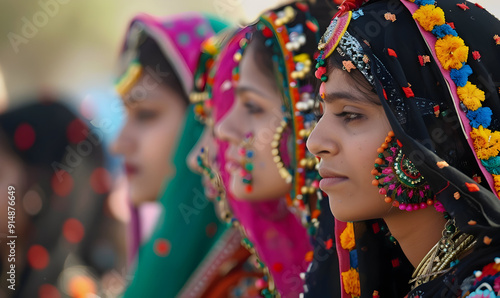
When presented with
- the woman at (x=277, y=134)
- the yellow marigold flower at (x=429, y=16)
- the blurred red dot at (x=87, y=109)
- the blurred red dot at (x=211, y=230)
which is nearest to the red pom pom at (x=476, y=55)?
the yellow marigold flower at (x=429, y=16)

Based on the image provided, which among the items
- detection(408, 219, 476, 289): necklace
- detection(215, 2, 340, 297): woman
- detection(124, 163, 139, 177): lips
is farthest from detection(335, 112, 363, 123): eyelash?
detection(124, 163, 139, 177): lips

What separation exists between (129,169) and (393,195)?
255cm

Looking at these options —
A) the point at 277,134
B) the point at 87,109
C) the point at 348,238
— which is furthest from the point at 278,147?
the point at 87,109

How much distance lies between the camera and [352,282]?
7.79 feet

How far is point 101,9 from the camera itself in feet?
21.1

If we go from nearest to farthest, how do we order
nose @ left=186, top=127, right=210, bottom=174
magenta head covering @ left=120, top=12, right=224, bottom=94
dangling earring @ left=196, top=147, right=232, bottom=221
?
dangling earring @ left=196, top=147, right=232, bottom=221
nose @ left=186, top=127, right=210, bottom=174
magenta head covering @ left=120, top=12, right=224, bottom=94

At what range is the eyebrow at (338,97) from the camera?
7.00 ft

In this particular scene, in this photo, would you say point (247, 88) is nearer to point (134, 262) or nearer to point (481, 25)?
point (481, 25)

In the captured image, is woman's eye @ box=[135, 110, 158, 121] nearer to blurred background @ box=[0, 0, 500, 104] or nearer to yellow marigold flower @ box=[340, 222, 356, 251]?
blurred background @ box=[0, 0, 500, 104]

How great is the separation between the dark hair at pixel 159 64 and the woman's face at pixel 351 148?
224 cm

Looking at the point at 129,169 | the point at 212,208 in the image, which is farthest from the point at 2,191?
the point at 212,208

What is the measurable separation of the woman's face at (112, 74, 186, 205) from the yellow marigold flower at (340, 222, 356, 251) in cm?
204

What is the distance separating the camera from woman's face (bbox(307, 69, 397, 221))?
2102 millimetres

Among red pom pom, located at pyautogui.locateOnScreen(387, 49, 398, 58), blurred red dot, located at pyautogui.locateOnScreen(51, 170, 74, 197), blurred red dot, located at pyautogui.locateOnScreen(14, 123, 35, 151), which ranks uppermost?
red pom pom, located at pyautogui.locateOnScreen(387, 49, 398, 58)
